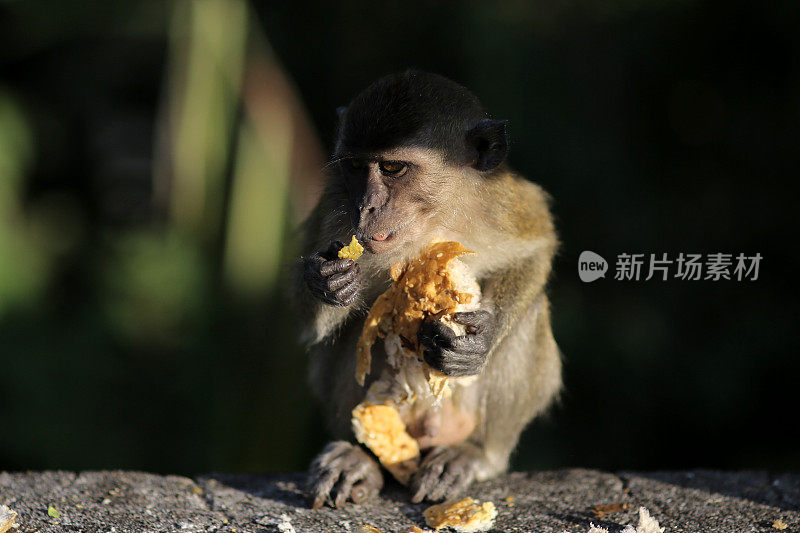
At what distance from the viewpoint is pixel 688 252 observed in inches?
207

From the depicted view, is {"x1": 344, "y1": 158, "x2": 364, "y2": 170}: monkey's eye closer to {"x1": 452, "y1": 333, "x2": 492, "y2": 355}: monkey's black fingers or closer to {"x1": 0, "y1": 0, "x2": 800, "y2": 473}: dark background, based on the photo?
{"x1": 452, "y1": 333, "x2": 492, "y2": 355}: monkey's black fingers

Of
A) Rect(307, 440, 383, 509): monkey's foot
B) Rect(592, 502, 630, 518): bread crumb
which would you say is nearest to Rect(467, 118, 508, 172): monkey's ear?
Rect(307, 440, 383, 509): monkey's foot

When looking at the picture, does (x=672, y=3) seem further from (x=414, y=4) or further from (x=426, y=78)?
(x=426, y=78)

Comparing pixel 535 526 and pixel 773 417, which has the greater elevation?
pixel 773 417

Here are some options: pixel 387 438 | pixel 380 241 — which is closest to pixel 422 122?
pixel 380 241

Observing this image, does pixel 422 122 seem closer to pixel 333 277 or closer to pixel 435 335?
pixel 333 277

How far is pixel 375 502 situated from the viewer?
2963 mm

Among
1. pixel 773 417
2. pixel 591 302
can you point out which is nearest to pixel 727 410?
pixel 773 417

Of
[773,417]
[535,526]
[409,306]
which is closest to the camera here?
[535,526]

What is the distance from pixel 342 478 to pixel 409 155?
1139 millimetres

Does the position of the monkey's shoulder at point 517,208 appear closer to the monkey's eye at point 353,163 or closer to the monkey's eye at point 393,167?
the monkey's eye at point 393,167

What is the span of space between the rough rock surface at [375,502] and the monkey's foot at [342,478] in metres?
0.04

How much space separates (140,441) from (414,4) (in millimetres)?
3616

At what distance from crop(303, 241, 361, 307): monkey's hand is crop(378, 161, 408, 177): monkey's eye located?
311 mm
